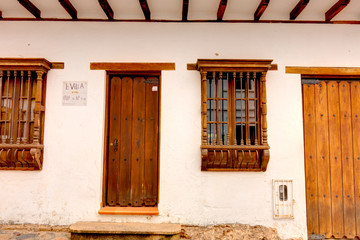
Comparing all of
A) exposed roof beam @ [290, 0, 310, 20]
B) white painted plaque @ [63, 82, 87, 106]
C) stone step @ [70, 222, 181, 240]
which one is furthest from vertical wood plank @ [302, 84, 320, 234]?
white painted plaque @ [63, 82, 87, 106]

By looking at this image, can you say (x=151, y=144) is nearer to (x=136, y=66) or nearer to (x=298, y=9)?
(x=136, y=66)

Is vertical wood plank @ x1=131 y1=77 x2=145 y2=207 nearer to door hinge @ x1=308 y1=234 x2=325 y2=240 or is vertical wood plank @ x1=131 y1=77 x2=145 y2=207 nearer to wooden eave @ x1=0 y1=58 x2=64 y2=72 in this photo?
wooden eave @ x1=0 y1=58 x2=64 y2=72

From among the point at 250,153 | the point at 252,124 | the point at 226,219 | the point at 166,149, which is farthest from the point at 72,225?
the point at 252,124

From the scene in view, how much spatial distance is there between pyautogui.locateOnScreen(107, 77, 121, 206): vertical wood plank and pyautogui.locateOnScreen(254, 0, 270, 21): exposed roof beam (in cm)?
225

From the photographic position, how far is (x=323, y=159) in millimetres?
3842

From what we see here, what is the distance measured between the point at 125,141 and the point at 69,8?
81.4 inches

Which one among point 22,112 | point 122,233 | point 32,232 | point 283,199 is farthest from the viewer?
point 22,112

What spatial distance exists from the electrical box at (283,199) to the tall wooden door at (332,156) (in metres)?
0.31

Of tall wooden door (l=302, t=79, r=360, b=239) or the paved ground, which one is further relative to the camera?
tall wooden door (l=302, t=79, r=360, b=239)

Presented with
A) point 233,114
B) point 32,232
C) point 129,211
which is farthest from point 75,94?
point 233,114

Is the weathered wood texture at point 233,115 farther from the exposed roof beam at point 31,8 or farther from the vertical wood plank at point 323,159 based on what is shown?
the exposed roof beam at point 31,8

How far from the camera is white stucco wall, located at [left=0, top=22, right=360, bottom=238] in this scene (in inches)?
146

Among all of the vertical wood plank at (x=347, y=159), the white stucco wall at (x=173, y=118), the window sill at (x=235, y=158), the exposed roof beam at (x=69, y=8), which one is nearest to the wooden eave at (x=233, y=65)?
the white stucco wall at (x=173, y=118)

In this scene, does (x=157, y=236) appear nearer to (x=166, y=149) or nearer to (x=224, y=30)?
(x=166, y=149)
